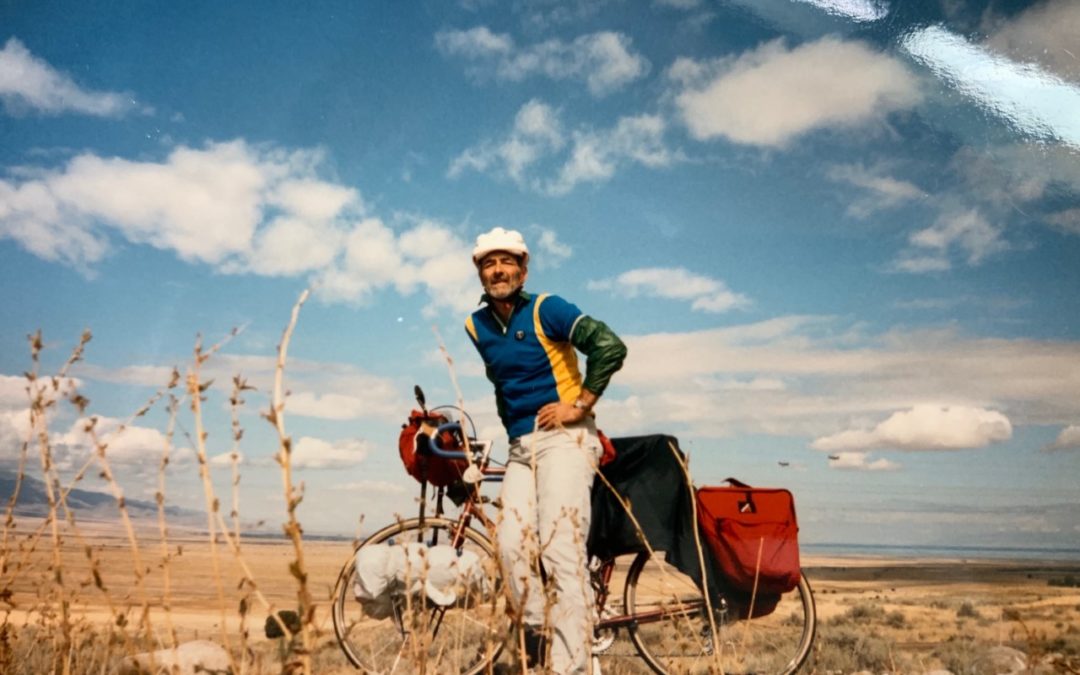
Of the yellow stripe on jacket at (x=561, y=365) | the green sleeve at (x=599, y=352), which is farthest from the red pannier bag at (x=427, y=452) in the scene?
the green sleeve at (x=599, y=352)

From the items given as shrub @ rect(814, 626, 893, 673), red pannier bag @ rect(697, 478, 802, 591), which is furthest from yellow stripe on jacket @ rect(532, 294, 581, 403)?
shrub @ rect(814, 626, 893, 673)

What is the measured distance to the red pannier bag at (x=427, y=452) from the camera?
4301mm

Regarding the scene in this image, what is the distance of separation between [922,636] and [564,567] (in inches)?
336

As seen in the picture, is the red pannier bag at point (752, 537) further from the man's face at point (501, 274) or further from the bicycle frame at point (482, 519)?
the man's face at point (501, 274)

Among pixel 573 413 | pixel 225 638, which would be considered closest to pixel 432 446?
pixel 573 413

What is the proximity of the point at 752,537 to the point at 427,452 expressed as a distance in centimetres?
186

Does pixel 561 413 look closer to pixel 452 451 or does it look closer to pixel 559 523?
pixel 559 523

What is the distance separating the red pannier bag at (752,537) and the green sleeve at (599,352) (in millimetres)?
1107

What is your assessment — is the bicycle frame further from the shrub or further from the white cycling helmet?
the shrub

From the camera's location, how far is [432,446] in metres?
4.24

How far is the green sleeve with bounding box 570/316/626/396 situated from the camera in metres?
3.64

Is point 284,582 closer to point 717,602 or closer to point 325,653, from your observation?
point 325,653

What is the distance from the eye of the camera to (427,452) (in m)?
4.30

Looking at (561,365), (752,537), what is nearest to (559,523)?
(561,365)
